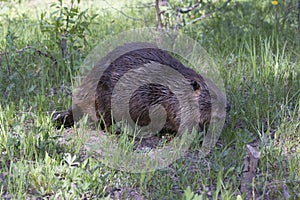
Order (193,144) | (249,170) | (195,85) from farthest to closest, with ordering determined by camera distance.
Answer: (195,85)
(193,144)
(249,170)

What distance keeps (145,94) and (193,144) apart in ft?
1.64

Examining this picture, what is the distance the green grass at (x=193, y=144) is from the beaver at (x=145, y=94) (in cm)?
20

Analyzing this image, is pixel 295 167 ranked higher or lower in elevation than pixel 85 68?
lower

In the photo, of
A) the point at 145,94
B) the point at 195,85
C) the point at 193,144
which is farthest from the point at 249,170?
the point at 145,94

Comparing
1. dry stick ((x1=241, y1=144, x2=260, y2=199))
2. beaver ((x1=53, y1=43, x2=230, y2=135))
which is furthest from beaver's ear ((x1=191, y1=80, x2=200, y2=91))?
dry stick ((x1=241, y1=144, x2=260, y2=199))

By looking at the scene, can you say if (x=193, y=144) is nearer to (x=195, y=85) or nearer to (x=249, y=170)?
(x=195, y=85)

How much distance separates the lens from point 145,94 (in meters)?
3.37

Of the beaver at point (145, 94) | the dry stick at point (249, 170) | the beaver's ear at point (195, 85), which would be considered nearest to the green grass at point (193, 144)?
the dry stick at point (249, 170)

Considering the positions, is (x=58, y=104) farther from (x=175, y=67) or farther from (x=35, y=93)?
(x=175, y=67)

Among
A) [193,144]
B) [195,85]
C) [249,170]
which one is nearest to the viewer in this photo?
[249,170]

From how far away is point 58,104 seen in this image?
373 cm

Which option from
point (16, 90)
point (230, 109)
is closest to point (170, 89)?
point (230, 109)

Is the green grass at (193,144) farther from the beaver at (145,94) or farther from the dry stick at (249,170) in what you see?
the beaver at (145,94)

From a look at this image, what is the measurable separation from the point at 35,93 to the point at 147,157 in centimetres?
135
